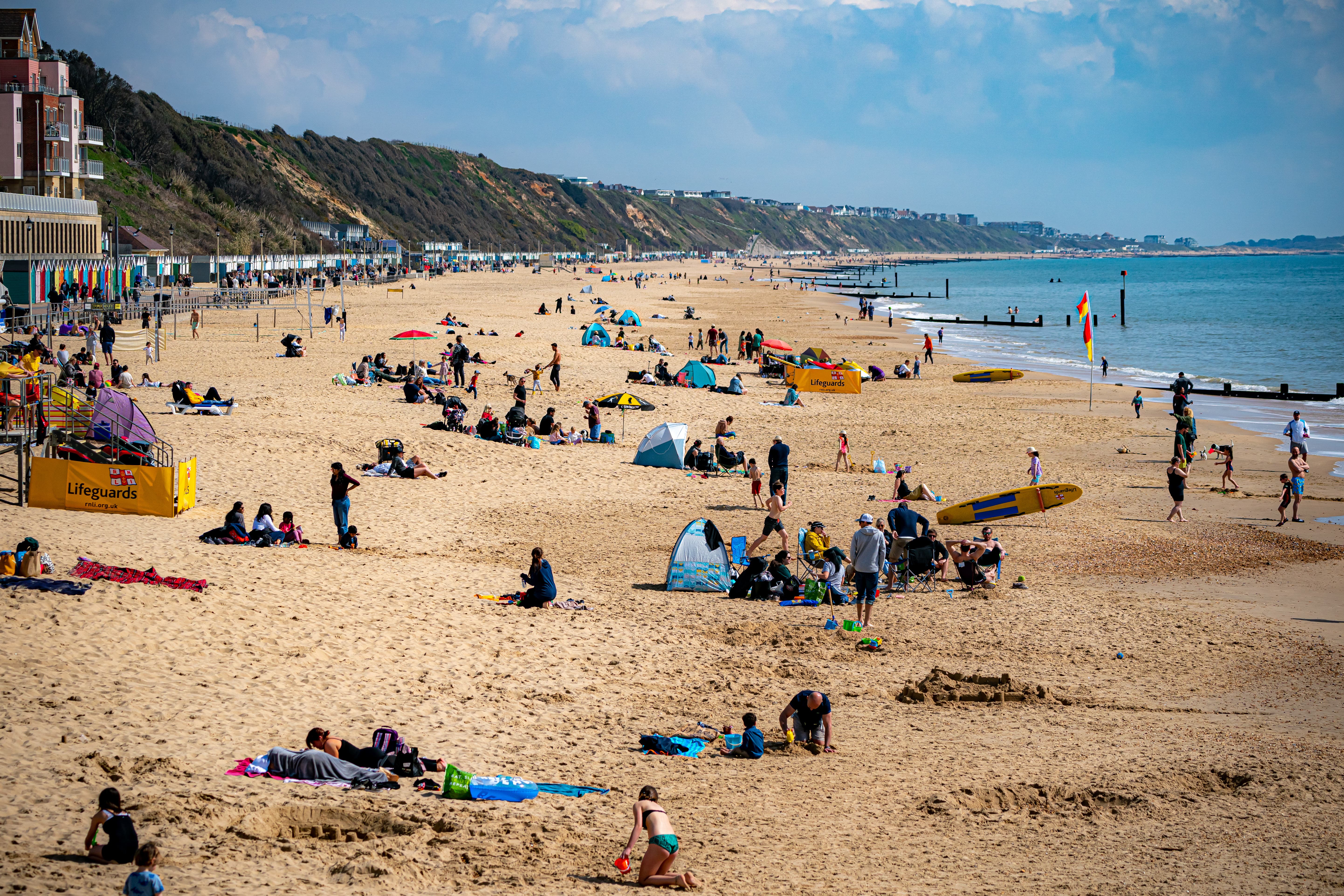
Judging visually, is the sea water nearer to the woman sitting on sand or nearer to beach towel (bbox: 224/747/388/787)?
the woman sitting on sand

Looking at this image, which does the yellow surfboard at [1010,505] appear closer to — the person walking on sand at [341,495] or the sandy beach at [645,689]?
the sandy beach at [645,689]

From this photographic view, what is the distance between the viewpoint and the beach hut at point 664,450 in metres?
20.3

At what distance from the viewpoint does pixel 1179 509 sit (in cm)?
1734

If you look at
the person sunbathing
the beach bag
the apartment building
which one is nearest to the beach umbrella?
the person sunbathing

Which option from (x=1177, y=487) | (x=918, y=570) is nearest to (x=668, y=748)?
(x=918, y=570)

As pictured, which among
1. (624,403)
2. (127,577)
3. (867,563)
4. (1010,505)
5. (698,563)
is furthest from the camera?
(624,403)

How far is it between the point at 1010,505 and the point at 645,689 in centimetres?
905

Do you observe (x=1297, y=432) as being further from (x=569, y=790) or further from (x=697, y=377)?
(x=569, y=790)

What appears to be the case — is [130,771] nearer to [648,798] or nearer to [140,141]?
[648,798]

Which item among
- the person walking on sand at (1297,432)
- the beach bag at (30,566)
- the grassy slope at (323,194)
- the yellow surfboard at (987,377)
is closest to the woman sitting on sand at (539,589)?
the beach bag at (30,566)

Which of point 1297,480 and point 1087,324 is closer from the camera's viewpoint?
point 1297,480

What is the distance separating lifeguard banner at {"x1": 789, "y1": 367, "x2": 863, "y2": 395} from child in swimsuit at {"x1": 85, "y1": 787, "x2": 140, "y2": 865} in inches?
1040

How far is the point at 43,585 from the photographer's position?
10281 millimetres

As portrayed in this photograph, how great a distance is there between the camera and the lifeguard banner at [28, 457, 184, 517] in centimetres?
1386
